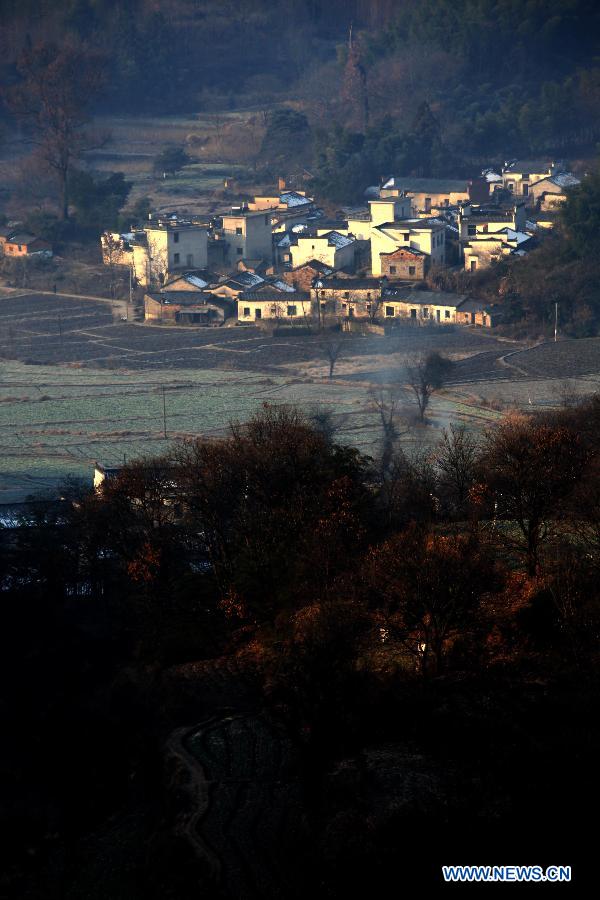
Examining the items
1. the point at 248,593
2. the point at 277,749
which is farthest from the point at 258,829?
the point at 248,593

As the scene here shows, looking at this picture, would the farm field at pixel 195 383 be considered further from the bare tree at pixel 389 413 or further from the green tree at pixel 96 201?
the green tree at pixel 96 201

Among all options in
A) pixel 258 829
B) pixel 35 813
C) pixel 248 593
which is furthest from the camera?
pixel 248 593

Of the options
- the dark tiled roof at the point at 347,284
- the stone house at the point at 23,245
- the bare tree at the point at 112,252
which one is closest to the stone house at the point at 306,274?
the dark tiled roof at the point at 347,284

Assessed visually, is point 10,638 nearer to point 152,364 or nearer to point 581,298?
point 152,364

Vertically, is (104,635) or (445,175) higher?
(445,175)

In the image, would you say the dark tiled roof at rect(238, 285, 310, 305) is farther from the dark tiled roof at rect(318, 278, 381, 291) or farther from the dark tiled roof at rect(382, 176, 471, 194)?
the dark tiled roof at rect(382, 176, 471, 194)

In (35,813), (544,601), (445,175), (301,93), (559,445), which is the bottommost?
(35,813)

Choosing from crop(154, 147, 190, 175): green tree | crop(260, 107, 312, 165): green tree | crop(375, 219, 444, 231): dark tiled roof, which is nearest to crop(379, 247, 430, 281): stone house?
crop(375, 219, 444, 231): dark tiled roof
